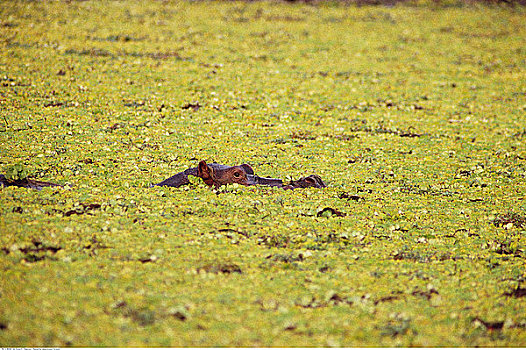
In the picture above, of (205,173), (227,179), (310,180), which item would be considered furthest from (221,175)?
(310,180)

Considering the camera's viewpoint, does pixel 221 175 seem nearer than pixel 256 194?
No

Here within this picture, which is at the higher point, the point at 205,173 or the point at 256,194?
the point at 205,173

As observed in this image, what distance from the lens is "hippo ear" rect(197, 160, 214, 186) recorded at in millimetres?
10682

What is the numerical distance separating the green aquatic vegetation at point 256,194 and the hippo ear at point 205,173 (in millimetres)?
171

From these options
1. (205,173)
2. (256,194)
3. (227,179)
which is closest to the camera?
(256,194)

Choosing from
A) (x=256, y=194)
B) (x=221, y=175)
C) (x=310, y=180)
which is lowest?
(x=256, y=194)

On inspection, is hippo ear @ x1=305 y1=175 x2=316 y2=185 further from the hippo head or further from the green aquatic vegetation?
the hippo head

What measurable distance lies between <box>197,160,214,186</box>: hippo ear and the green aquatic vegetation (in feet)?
0.56

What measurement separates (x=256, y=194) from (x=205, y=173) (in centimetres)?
110

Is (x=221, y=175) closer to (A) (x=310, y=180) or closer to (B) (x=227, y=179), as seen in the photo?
(B) (x=227, y=179)

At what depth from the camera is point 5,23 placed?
25094mm

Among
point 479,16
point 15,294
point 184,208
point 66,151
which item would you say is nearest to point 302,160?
point 184,208

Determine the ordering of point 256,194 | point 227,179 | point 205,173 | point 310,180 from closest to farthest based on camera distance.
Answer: point 256,194, point 205,173, point 227,179, point 310,180

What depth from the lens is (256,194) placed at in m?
10.6
